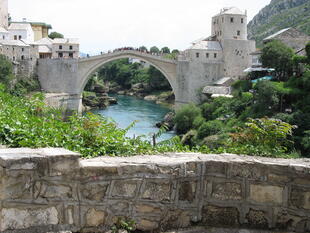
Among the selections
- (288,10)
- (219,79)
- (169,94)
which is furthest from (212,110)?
(288,10)

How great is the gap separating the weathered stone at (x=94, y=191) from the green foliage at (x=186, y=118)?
2623 cm

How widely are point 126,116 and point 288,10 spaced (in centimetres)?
5128

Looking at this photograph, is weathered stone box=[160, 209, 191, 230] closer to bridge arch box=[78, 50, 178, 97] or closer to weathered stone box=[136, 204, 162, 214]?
weathered stone box=[136, 204, 162, 214]

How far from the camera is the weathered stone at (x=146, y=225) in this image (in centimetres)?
354

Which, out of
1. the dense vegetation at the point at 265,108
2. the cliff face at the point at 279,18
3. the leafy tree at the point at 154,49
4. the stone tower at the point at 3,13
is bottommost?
the dense vegetation at the point at 265,108

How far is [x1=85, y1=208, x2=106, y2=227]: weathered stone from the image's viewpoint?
3.42 metres

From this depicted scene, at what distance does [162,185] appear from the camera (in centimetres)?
357

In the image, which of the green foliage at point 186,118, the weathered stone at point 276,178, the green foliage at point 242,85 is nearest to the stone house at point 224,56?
the green foliage at point 242,85

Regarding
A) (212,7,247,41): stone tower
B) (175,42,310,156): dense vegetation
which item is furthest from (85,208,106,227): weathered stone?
(212,7,247,41): stone tower

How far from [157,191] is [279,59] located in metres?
27.4

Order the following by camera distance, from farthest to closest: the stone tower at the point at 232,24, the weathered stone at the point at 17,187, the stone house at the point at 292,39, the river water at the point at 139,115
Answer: the stone tower at the point at 232,24 < the stone house at the point at 292,39 < the river water at the point at 139,115 < the weathered stone at the point at 17,187

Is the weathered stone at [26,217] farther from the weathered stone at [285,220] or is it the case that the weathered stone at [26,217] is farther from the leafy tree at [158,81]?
the leafy tree at [158,81]

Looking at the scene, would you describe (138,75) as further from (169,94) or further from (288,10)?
(288,10)

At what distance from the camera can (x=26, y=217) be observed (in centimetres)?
325
